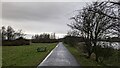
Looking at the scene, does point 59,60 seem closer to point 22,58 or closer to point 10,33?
point 22,58

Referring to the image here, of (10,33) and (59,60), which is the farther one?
(10,33)

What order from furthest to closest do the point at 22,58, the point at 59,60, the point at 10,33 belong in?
the point at 10,33 < the point at 22,58 < the point at 59,60

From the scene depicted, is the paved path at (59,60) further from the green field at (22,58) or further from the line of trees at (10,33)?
the line of trees at (10,33)

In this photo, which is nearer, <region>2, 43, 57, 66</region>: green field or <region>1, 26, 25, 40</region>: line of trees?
<region>2, 43, 57, 66</region>: green field

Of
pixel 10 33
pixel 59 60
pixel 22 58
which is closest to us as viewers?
pixel 59 60

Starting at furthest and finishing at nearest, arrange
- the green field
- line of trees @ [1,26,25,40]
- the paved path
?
line of trees @ [1,26,25,40] < the green field < the paved path

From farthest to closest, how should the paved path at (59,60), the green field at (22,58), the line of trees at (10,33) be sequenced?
1. the line of trees at (10,33)
2. the green field at (22,58)
3. the paved path at (59,60)

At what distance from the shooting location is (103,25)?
1925 cm

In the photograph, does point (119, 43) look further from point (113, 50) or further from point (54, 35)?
point (54, 35)

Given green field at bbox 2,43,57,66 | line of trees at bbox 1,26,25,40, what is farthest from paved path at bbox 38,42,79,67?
line of trees at bbox 1,26,25,40

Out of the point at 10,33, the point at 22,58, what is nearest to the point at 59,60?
the point at 22,58

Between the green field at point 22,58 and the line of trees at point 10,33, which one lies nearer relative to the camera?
the green field at point 22,58

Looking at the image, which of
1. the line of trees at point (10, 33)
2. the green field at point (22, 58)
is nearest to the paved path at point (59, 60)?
the green field at point (22, 58)

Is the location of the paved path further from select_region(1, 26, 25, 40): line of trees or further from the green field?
select_region(1, 26, 25, 40): line of trees
